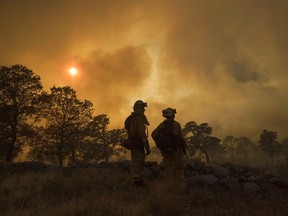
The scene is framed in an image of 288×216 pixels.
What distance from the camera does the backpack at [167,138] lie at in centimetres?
937

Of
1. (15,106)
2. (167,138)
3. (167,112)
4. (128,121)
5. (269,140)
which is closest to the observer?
(167,138)

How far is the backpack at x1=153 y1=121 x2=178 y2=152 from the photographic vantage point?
30.7 feet

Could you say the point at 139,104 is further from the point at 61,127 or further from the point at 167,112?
the point at 61,127

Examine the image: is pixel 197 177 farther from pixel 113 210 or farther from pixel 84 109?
pixel 84 109

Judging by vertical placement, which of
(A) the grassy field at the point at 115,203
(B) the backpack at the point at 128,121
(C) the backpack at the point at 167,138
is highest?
(B) the backpack at the point at 128,121

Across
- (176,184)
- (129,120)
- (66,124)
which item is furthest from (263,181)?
(66,124)

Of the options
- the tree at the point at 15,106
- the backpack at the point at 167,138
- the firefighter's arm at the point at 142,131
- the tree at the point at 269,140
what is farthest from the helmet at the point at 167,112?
the tree at the point at 269,140

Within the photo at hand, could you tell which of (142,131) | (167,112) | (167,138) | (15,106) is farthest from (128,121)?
(15,106)

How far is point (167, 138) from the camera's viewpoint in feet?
30.9

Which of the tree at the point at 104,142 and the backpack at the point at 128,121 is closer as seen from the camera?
the backpack at the point at 128,121

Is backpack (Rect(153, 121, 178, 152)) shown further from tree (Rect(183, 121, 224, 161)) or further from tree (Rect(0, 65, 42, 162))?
tree (Rect(183, 121, 224, 161))

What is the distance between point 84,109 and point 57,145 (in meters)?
5.22

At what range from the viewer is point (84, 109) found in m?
32.3

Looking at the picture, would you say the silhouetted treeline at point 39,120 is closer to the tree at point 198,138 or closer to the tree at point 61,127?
the tree at point 61,127
